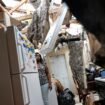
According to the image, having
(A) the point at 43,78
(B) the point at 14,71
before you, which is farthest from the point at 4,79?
(A) the point at 43,78

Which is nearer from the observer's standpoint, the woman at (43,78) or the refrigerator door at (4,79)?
the refrigerator door at (4,79)

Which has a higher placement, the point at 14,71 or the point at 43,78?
the point at 14,71

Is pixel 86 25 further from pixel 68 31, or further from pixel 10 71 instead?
pixel 68 31

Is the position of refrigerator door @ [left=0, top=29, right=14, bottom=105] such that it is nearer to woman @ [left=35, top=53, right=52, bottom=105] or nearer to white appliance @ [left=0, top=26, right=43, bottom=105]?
white appliance @ [left=0, top=26, right=43, bottom=105]

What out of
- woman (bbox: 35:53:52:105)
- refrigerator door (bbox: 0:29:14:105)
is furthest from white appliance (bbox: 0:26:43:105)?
woman (bbox: 35:53:52:105)

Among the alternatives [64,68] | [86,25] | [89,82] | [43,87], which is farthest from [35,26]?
[64,68]

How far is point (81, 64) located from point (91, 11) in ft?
20.2

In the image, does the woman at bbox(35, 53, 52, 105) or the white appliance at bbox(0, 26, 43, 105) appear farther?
the woman at bbox(35, 53, 52, 105)

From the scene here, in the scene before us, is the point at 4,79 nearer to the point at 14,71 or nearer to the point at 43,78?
the point at 14,71

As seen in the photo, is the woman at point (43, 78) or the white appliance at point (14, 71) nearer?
the white appliance at point (14, 71)

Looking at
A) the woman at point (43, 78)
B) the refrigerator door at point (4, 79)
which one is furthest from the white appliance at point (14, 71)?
the woman at point (43, 78)

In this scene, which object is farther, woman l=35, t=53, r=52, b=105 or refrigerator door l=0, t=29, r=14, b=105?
woman l=35, t=53, r=52, b=105

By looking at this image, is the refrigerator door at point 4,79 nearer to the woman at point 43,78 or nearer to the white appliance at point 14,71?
the white appliance at point 14,71

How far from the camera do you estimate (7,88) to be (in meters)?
2.68
